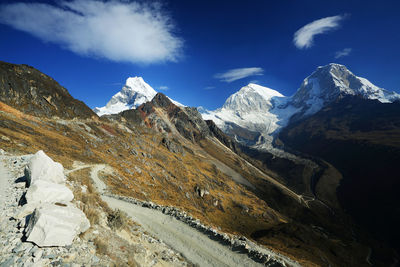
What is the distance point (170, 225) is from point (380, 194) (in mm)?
239002

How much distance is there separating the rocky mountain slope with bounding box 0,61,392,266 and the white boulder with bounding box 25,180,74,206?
1.93 metres

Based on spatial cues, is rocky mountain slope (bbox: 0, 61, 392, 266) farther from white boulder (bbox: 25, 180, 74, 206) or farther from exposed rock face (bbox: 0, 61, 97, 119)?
exposed rock face (bbox: 0, 61, 97, 119)

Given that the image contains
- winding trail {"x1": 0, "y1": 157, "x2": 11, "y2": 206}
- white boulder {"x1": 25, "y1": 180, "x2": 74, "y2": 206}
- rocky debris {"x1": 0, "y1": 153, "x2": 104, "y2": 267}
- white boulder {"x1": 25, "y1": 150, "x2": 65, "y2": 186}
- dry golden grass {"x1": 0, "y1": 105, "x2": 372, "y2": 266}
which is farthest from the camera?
dry golden grass {"x1": 0, "y1": 105, "x2": 372, "y2": 266}

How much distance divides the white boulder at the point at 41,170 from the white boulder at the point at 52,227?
6786mm

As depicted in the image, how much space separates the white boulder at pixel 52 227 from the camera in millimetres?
8227

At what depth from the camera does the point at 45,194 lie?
36.8 ft

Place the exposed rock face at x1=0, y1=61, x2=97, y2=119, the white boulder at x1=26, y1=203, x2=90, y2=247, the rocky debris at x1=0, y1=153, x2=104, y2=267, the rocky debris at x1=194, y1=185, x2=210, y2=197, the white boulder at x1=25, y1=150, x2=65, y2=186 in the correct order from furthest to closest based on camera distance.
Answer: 1. the rocky debris at x1=194, y1=185, x2=210, y2=197
2. the exposed rock face at x1=0, y1=61, x2=97, y2=119
3. the white boulder at x1=25, y1=150, x2=65, y2=186
4. the white boulder at x1=26, y1=203, x2=90, y2=247
5. the rocky debris at x1=0, y1=153, x2=104, y2=267

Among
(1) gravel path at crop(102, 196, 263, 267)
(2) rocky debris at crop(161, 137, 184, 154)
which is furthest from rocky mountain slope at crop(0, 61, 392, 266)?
(1) gravel path at crop(102, 196, 263, 267)

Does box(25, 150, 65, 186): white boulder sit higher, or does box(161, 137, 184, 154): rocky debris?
box(161, 137, 184, 154): rocky debris

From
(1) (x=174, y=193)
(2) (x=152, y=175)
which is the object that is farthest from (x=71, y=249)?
(1) (x=174, y=193)

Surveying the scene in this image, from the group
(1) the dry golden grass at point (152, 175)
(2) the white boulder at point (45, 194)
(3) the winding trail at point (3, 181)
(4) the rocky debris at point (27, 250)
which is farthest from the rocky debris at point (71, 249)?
(1) the dry golden grass at point (152, 175)

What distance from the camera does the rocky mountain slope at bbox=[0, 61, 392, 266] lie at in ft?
98.8

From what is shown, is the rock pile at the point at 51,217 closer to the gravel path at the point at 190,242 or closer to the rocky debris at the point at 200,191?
the gravel path at the point at 190,242

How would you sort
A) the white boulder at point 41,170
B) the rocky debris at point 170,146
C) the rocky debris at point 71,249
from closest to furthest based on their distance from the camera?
the rocky debris at point 71,249, the white boulder at point 41,170, the rocky debris at point 170,146
